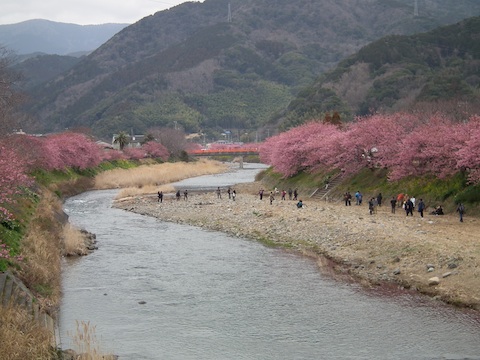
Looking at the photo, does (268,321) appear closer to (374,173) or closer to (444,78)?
(374,173)

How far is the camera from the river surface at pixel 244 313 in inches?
787

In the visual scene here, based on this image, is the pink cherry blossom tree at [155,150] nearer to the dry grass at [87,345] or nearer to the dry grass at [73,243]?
the dry grass at [73,243]

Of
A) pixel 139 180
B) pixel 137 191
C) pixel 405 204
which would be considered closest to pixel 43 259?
pixel 405 204

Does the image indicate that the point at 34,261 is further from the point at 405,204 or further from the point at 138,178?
the point at 138,178

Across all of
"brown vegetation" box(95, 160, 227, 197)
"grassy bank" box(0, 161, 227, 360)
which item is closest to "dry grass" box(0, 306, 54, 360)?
"grassy bank" box(0, 161, 227, 360)

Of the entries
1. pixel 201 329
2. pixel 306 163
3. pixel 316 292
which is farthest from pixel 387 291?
pixel 306 163

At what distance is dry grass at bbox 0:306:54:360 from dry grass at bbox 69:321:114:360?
114 cm

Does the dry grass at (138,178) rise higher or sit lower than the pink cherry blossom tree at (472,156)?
lower

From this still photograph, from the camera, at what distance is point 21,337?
15.3 meters

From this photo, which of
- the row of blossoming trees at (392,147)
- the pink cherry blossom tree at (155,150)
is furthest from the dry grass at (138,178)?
the pink cherry blossom tree at (155,150)

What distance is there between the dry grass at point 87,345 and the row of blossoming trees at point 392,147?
3331 cm

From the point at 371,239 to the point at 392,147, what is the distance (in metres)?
24.5

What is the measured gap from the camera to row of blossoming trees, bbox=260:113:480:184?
4766 cm

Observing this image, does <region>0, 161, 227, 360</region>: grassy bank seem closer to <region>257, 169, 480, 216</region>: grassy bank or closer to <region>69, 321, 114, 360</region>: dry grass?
<region>69, 321, 114, 360</region>: dry grass
